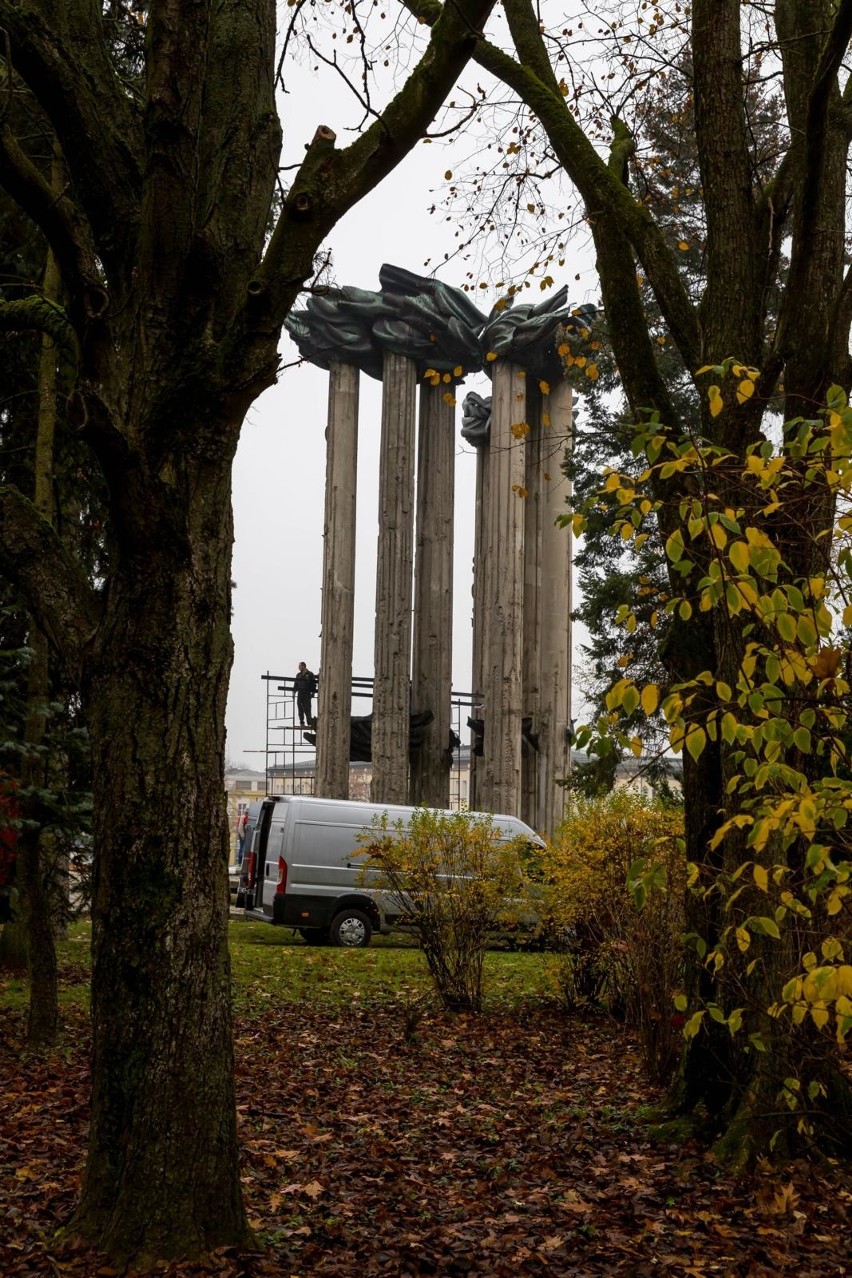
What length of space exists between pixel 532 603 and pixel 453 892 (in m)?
8.01

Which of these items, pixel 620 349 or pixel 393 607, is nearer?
pixel 620 349

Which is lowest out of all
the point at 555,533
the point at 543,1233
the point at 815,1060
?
the point at 543,1233

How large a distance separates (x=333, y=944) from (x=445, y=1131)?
32.5 ft

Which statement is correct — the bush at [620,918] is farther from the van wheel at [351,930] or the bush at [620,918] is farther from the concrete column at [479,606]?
the concrete column at [479,606]

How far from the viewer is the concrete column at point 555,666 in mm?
17094

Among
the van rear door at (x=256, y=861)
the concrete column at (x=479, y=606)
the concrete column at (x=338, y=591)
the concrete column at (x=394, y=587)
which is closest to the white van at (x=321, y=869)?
the van rear door at (x=256, y=861)

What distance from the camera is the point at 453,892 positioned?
33.9 feet

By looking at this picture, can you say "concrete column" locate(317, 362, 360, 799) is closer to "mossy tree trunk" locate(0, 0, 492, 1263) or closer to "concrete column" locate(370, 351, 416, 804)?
"concrete column" locate(370, 351, 416, 804)

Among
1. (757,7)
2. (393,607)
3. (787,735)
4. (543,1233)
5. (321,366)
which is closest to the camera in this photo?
(787,735)

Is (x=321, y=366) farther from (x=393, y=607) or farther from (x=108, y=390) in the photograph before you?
(x=108, y=390)

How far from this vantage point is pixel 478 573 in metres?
17.6

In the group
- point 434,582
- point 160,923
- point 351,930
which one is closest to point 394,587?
point 434,582

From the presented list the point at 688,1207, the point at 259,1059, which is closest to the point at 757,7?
the point at 688,1207

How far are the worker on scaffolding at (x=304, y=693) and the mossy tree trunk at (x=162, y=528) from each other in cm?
1348
